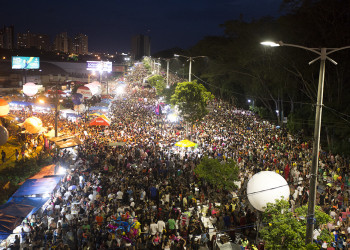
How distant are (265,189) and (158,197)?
4.47 metres

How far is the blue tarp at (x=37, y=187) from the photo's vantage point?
1137cm

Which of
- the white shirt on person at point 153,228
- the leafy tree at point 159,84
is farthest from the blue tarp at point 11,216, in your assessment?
the leafy tree at point 159,84

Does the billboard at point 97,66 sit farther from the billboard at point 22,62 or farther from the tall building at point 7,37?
the tall building at point 7,37

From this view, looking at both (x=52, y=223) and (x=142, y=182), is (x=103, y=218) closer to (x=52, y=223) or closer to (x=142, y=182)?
(x=52, y=223)

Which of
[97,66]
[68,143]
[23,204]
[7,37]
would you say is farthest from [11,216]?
[7,37]

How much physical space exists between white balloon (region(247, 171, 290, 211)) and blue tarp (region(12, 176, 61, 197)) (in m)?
7.50

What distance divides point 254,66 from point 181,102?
53.0 ft

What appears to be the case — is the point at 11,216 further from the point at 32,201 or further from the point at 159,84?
the point at 159,84

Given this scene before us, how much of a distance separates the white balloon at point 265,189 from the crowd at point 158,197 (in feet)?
2.70

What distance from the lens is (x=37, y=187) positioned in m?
11.8

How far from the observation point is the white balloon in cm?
1088

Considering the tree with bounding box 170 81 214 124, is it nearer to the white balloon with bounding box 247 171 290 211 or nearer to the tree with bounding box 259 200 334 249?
the white balloon with bounding box 247 171 290 211

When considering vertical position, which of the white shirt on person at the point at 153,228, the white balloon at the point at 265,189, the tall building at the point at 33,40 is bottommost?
the white shirt on person at the point at 153,228

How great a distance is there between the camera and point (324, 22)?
22.9 meters
